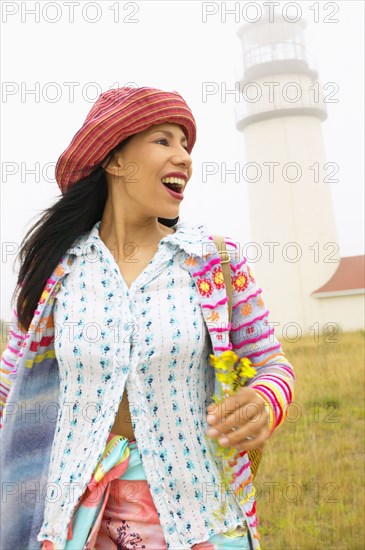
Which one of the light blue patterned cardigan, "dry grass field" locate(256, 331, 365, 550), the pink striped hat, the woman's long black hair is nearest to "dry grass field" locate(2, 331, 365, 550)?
"dry grass field" locate(256, 331, 365, 550)

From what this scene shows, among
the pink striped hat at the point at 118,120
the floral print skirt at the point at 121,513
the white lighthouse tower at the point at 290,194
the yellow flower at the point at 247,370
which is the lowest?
the floral print skirt at the point at 121,513

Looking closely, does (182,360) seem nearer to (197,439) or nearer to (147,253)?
(197,439)

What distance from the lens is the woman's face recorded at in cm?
180

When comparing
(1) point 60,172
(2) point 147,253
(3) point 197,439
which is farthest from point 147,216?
(3) point 197,439

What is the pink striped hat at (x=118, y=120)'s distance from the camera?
1799 mm

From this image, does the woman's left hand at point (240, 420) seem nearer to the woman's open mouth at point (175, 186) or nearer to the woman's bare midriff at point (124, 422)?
the woman's bare midriff at point (124, 422)

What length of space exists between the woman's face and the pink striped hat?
4cm

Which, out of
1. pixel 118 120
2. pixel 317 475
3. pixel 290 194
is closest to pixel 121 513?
pixel 118 120

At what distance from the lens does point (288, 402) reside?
1569 millimetres

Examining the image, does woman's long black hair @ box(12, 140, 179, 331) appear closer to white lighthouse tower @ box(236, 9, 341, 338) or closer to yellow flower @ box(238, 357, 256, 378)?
yellow flower @ box(238, 357, 256, 378)

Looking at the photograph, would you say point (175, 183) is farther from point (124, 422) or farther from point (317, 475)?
point (317, 475)

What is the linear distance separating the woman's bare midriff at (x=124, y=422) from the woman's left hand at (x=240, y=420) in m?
0.31

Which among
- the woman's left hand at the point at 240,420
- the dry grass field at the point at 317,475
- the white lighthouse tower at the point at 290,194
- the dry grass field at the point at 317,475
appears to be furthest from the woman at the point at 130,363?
the white lighthouse tower at the point at 290,194

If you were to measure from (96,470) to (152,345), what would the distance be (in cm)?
36
